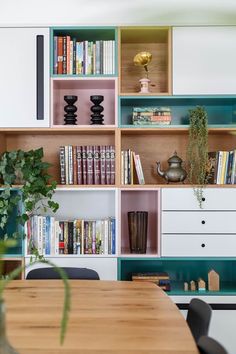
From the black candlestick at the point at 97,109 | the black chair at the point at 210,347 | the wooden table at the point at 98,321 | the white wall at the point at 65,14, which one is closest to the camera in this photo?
the black chair at the point at 210,347

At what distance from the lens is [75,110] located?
3230 mm

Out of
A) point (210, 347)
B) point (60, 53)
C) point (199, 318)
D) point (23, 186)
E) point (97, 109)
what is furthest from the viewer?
point (97, 109)

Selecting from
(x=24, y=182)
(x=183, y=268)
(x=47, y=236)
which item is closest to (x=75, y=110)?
(x=24, y=182)

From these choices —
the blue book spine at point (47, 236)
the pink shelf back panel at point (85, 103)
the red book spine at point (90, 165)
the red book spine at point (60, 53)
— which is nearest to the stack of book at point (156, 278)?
the blue book spine at point (47, 236)

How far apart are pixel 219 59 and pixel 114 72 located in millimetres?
720

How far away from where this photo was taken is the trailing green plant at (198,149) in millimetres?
3041

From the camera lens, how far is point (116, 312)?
1.57m

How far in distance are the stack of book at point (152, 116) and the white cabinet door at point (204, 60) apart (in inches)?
6.5

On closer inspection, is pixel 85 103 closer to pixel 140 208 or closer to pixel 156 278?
pixel 140 208

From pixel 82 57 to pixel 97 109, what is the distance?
0.37 metres

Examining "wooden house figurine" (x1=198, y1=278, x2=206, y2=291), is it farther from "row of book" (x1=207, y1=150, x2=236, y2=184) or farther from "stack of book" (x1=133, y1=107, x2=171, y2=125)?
"stack of book" (x1=133, y1=107, x2=171, y2=125)

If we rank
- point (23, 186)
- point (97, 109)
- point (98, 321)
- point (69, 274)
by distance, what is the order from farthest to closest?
point (97, 109), point (23, 186), point (69, 274), point (98, 321)

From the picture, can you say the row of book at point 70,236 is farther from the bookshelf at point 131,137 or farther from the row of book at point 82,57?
the row of book at point 82,57

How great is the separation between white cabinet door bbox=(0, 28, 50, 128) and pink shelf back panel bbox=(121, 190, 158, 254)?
0.85 metres
